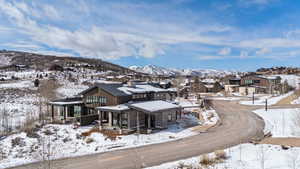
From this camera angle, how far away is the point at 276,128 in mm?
25297

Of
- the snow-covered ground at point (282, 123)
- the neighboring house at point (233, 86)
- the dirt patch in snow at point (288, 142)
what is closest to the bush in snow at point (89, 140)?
the dirt patch in snow at point (288, 142)

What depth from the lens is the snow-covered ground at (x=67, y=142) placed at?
1884 centimetres

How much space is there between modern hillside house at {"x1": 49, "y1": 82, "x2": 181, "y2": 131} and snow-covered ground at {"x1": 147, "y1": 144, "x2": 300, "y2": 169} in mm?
10746

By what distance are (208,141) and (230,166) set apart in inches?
281

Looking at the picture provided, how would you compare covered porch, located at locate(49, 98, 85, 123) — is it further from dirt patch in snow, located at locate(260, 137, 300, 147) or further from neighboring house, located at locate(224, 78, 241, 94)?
neighboring house, located at locate(224, 78, 241, 94)

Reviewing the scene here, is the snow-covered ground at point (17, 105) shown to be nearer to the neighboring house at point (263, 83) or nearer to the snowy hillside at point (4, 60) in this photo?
the neighboring house at point (263, 83)

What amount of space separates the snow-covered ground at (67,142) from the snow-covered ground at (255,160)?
6682 millimetres

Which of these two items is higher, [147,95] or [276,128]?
[147,95]

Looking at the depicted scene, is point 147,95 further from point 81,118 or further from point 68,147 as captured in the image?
point 68,147

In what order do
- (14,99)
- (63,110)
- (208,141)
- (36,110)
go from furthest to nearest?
(14,99), (36,110), (63,110), (208,141)

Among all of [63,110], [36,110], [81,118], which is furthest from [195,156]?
[36,110]

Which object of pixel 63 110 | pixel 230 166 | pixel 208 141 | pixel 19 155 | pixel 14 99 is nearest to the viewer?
pixel 230 166

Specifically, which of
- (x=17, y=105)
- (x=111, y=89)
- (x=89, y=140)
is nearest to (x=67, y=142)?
(x=89, y=140)

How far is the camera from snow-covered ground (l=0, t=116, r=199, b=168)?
18.8m
